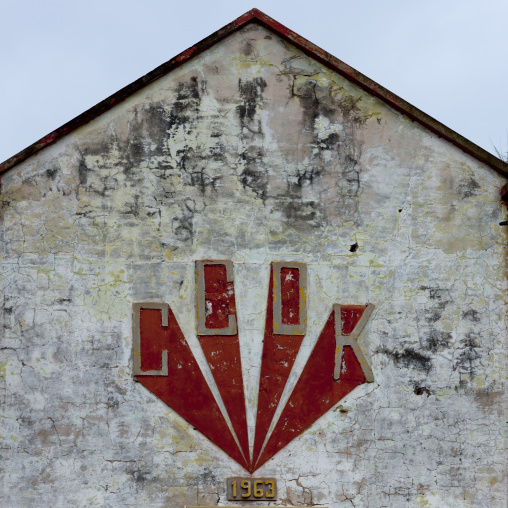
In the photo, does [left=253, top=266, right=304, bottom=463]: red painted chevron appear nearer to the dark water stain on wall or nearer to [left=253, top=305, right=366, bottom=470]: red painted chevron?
[left=253, top=305, right=366, bottom=470]: red painted chevron

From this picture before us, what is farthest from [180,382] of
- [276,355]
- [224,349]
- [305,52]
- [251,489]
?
[305,52]

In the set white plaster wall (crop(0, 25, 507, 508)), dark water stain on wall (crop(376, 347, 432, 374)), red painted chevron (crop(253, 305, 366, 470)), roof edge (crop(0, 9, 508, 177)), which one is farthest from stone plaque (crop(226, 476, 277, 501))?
roof edge (crop(0, 9, 508, 177))

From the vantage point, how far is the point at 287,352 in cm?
1240

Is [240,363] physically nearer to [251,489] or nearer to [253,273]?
[253,273]

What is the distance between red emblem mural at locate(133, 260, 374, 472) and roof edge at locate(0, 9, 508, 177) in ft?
6.50

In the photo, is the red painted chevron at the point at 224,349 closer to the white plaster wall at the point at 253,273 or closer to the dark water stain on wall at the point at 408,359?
the white plaster wall at the point at 253,273

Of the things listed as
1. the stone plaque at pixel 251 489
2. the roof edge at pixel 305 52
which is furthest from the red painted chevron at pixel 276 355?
the roof edge at pixel 305 52

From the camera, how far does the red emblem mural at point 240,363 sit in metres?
12.2

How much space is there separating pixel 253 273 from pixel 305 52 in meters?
2.51

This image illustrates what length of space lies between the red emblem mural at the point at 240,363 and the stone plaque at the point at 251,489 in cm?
16

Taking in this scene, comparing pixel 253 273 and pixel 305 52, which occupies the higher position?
pixel 305 52

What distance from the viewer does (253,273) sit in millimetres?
12539

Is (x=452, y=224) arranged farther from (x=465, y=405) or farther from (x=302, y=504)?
(x=302, y=504)

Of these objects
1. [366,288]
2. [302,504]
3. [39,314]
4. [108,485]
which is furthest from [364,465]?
[39,314]
